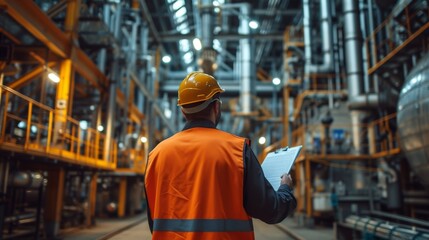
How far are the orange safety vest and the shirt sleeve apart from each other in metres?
0.03

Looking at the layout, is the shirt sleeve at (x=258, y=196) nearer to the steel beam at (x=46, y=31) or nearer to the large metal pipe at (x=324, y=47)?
the steel beam at (x=46, y=31)

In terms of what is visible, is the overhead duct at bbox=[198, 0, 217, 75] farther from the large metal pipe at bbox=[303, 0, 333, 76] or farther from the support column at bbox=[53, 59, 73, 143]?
the support column at bbox=[53, 59, 73, 143]

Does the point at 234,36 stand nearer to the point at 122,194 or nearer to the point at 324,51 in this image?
the point at 324,51

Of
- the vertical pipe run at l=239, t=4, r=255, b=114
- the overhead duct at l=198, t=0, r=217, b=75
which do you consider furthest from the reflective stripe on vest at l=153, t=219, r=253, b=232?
the vertical pipe run at l=239, t=4, r=255, b=114

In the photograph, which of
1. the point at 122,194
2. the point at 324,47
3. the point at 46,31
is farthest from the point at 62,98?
the point at 324,47

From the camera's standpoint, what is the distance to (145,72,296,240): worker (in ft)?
5.58

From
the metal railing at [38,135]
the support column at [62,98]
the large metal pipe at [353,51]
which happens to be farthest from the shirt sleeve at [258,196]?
the large metal pipe at [353,51]

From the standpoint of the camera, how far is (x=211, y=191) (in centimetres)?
172

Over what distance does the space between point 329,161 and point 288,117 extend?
17.7 feet

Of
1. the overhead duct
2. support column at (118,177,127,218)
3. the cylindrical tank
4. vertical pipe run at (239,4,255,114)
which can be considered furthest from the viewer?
vertical pipe run at (239,4,255,114)

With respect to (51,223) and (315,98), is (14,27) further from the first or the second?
(315,98)

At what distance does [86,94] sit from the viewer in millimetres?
15695

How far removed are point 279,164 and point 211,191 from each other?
1.65 feet

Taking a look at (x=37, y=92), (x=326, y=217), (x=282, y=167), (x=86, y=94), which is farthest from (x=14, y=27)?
(x=326, y=217)
